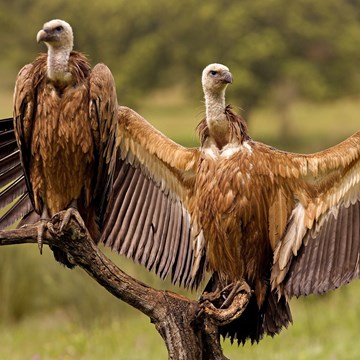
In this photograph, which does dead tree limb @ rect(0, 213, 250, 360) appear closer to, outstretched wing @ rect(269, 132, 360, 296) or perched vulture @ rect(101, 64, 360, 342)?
perched vulture @ rect(101, 64, 360, 342)

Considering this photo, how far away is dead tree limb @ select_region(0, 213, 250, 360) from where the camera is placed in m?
5.92

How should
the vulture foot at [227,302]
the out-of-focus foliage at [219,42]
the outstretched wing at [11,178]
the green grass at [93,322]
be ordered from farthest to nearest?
1. the out-of-focus foliage at [219,42]
2. the green grass at [93,322]
3. the outstretched wing at [11,178]
4. the vulture foot at [227,302]

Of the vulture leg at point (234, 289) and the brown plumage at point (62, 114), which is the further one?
the vulture leg at point (234, 289)

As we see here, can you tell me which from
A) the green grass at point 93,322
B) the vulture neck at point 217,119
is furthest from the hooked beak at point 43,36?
the green grass at point 93,322

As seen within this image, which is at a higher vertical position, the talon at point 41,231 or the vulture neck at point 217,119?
the vulture neck at point 217,119

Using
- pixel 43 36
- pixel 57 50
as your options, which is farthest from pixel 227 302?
pixel 43 36

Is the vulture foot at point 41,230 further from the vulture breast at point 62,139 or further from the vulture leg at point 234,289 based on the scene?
the vulture leg at point 234,289

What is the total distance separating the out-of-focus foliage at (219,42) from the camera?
50250 mm

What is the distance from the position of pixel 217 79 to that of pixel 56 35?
1.20 metres

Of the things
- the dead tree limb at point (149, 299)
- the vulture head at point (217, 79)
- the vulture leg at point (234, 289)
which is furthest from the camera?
the vulture head at point (217, 79)

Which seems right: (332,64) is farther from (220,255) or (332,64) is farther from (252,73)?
(220,255)

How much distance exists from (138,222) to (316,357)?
343 centimetres

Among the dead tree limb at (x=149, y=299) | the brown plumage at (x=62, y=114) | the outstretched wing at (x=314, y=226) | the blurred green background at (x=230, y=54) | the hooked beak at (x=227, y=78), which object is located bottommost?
the dead tree limb at (x=149, y=299)

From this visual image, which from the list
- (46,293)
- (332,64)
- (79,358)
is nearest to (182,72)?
(332,64)
